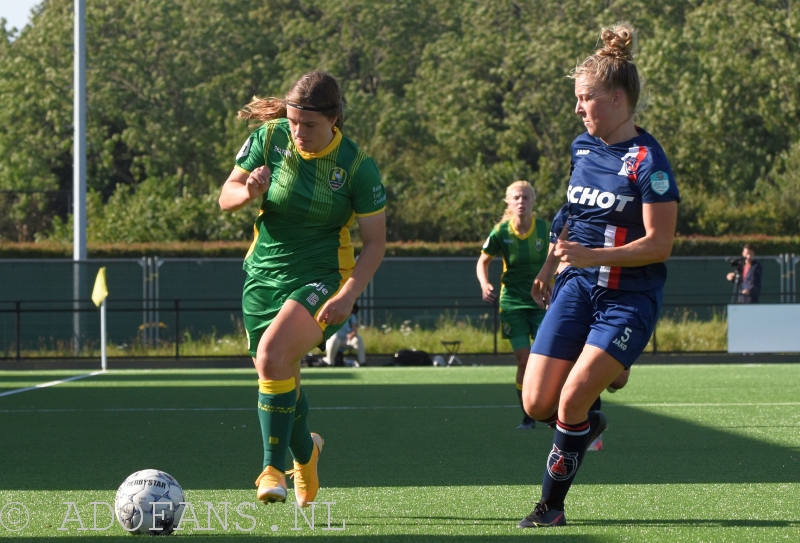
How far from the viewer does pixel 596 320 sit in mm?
4953

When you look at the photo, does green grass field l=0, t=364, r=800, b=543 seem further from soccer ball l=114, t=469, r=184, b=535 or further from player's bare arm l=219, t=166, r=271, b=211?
player's bare arm l=219, t=166, r=271, b=211

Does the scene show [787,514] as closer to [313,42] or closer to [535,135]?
[535,135]

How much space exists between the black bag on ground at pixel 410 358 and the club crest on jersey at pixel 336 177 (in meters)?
15.2

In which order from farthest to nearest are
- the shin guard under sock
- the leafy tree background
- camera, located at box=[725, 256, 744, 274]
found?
the leafy tree background
camera, located at box=[725, 256, 744, 274]
the shin guard under sock

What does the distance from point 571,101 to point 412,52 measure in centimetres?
1085

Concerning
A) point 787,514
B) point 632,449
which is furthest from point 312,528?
point 632,449

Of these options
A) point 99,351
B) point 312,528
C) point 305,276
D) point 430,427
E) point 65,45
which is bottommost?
point 99,351

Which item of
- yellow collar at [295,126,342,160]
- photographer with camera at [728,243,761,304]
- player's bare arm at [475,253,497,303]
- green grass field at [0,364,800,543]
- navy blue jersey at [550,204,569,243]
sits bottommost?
photographer with camera at [728,243,761,304]

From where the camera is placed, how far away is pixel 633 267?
4.90m

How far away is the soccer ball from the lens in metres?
4.76

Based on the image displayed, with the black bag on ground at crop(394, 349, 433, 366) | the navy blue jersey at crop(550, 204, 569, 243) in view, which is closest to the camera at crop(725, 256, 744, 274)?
the black bag on ground at crop(394, 349, 433, 366)

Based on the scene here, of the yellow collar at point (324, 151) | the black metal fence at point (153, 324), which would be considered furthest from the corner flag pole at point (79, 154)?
the yellow collar at point (324, 151)

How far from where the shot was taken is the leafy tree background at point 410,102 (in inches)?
1511

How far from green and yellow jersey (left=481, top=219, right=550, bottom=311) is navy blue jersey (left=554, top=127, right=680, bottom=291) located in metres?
4.51
